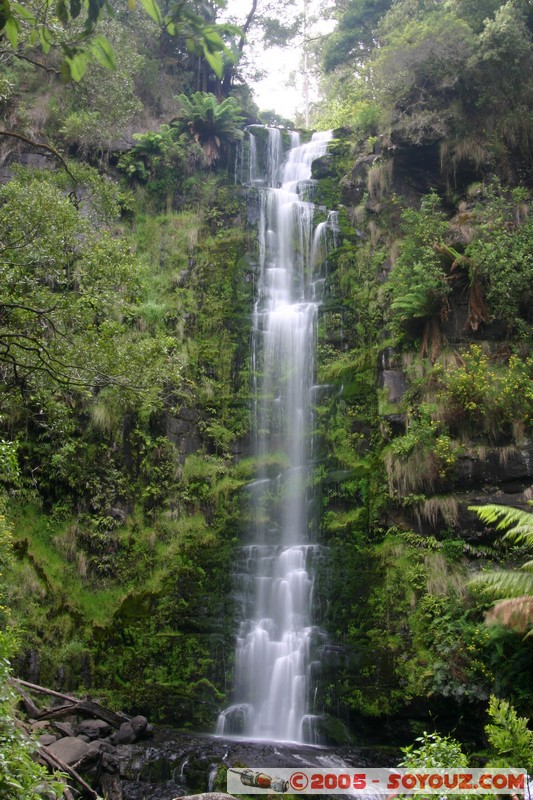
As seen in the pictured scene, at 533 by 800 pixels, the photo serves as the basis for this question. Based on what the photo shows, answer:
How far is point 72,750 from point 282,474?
265 inches

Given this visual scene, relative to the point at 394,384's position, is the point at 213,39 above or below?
below

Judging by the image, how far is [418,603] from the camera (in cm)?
1029

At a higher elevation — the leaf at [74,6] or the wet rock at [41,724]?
the leaf at [74,6]

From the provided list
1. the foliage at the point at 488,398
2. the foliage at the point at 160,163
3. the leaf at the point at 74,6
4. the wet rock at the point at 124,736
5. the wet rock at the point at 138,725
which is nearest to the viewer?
the leaf at the point at 74,6

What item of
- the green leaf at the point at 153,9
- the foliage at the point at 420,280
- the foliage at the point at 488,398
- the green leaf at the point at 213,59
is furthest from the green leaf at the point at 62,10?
the foliage at the point at 420,280

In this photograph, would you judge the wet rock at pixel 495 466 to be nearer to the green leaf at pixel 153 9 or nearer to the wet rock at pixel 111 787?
the wet rock at pixel 111 787

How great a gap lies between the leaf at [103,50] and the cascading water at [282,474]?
9815mm

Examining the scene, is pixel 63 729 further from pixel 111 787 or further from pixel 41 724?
pixel 111 787

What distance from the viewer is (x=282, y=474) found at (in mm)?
13367

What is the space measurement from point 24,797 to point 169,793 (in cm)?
507

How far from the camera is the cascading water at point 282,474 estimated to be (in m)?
10.4

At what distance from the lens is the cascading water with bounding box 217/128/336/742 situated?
34.1ft

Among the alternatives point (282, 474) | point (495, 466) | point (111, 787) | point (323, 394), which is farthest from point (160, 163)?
point (111, 787)

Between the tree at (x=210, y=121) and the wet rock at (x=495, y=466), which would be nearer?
the wet rock at (x=495, y=466)
